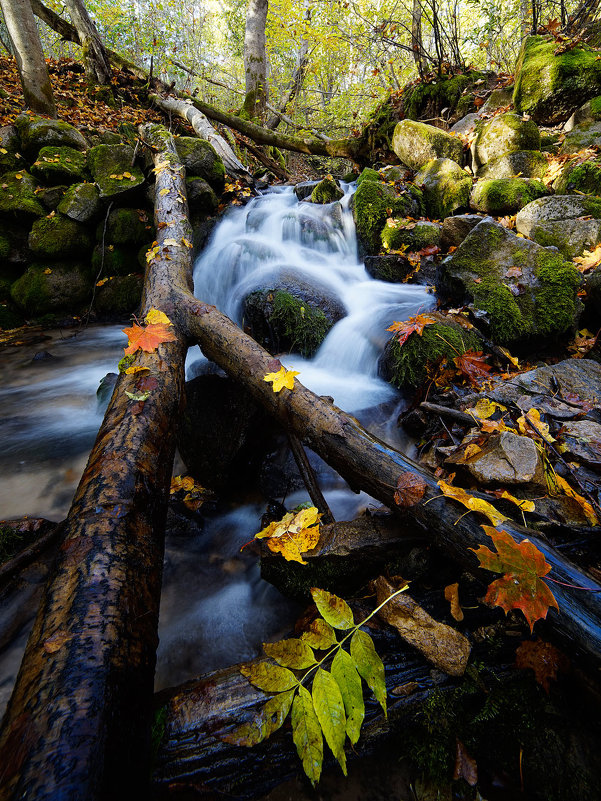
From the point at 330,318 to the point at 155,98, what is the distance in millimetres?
9496

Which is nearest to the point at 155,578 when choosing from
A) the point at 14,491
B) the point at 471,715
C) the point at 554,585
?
the point at 471,715

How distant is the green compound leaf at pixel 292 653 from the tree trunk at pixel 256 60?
13.5 m

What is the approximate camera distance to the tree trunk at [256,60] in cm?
1066

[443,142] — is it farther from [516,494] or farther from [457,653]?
[457,653]

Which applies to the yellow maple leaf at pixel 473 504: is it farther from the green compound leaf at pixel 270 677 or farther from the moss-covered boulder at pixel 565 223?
the moss-covered boulder at pixel 565 223

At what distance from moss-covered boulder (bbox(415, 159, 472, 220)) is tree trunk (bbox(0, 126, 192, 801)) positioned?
624 cm

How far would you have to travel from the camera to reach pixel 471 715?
138 cm

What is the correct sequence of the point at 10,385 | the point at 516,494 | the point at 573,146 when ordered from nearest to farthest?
the point at 516,494
the point at 10,385
the point at 573,146

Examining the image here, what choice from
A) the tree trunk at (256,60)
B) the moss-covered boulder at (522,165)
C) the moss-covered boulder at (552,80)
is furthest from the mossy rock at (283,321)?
the tree trunk at (256,60)

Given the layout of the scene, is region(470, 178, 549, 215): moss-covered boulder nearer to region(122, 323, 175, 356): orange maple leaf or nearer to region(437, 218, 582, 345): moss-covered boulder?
region(437, 218, 582, 345): moss-covered boulder

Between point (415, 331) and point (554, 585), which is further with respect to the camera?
point (415, 331)

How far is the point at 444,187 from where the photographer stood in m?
5.98

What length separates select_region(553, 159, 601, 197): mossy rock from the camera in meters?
4.57

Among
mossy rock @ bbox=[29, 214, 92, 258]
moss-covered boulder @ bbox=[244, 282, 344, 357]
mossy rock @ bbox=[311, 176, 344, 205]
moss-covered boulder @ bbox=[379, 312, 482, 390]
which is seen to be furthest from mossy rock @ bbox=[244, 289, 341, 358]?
mossy rock @ bbox=[311, 176, 344, 205]
